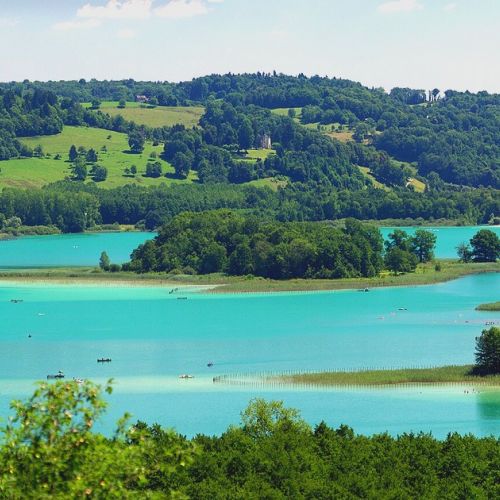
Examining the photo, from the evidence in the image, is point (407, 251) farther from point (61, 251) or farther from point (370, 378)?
point (370, 378)

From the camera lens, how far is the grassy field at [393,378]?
6748 centimetres

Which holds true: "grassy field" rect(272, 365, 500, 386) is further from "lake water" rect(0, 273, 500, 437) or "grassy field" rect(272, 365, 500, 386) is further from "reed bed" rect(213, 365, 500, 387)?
"lake water" rect(0, 273, 500, 437)

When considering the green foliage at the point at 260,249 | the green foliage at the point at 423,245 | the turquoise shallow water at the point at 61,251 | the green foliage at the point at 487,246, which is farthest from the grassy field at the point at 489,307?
the turquoise shallow water at the point at 61,251

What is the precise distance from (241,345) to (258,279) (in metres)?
38.5

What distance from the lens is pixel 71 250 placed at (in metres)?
174

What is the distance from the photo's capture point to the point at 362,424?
5644 cm

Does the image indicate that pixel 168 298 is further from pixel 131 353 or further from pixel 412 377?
pixel 412 377

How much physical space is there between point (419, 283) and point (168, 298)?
23.9 m

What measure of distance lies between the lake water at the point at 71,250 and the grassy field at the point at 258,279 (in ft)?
41.6

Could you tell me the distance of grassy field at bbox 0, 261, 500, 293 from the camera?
120m

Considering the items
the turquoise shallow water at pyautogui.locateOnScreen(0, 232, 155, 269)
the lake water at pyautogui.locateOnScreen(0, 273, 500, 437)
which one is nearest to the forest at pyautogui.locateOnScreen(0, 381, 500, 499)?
the lake water at pyautogui.locateOnScreen(0, 273, 500, 437)

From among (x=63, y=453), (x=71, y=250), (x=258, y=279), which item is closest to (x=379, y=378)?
(x=63, y=453)

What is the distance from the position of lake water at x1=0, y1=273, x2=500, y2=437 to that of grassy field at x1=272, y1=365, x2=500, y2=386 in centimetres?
201

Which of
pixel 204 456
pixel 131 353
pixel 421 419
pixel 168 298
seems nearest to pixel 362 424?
pixel 421 419
